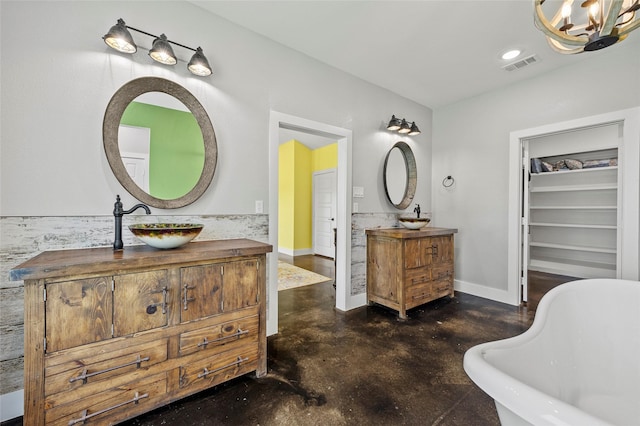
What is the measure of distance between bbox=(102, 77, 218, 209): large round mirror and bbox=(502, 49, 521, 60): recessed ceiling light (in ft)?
9.67

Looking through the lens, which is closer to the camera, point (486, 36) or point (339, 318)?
point (486, 36)

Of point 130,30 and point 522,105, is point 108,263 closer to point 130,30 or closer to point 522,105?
point 130,30

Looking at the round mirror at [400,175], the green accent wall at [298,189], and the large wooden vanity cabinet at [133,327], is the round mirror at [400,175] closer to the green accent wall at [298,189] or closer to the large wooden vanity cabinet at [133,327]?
the large wooden vanity cabinet at [133,327]

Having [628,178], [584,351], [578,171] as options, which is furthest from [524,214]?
[578,171]

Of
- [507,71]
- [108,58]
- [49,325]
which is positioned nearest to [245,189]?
[108,58]

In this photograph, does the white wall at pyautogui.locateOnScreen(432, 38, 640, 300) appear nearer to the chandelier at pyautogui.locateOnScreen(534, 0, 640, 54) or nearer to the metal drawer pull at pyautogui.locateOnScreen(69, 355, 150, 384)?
the chandelier at pyautogui.locateOnScreen(534, 0, 640, 54)

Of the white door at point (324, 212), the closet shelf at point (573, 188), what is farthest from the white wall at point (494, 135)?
the white door at point (324, 212)

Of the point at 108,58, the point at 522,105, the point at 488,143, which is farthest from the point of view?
the point at 488,143

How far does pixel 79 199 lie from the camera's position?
5.46 ft

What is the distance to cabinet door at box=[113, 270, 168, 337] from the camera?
4.49 feet

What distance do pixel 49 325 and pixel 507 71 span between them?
14.3ft

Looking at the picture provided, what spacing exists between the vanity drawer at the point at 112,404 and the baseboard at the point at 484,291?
367cm

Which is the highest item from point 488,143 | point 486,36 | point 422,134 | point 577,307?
point 486,36

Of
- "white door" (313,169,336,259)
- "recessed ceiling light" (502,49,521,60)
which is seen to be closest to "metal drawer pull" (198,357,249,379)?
"recessed ceiling light" (502,49,521,60)
